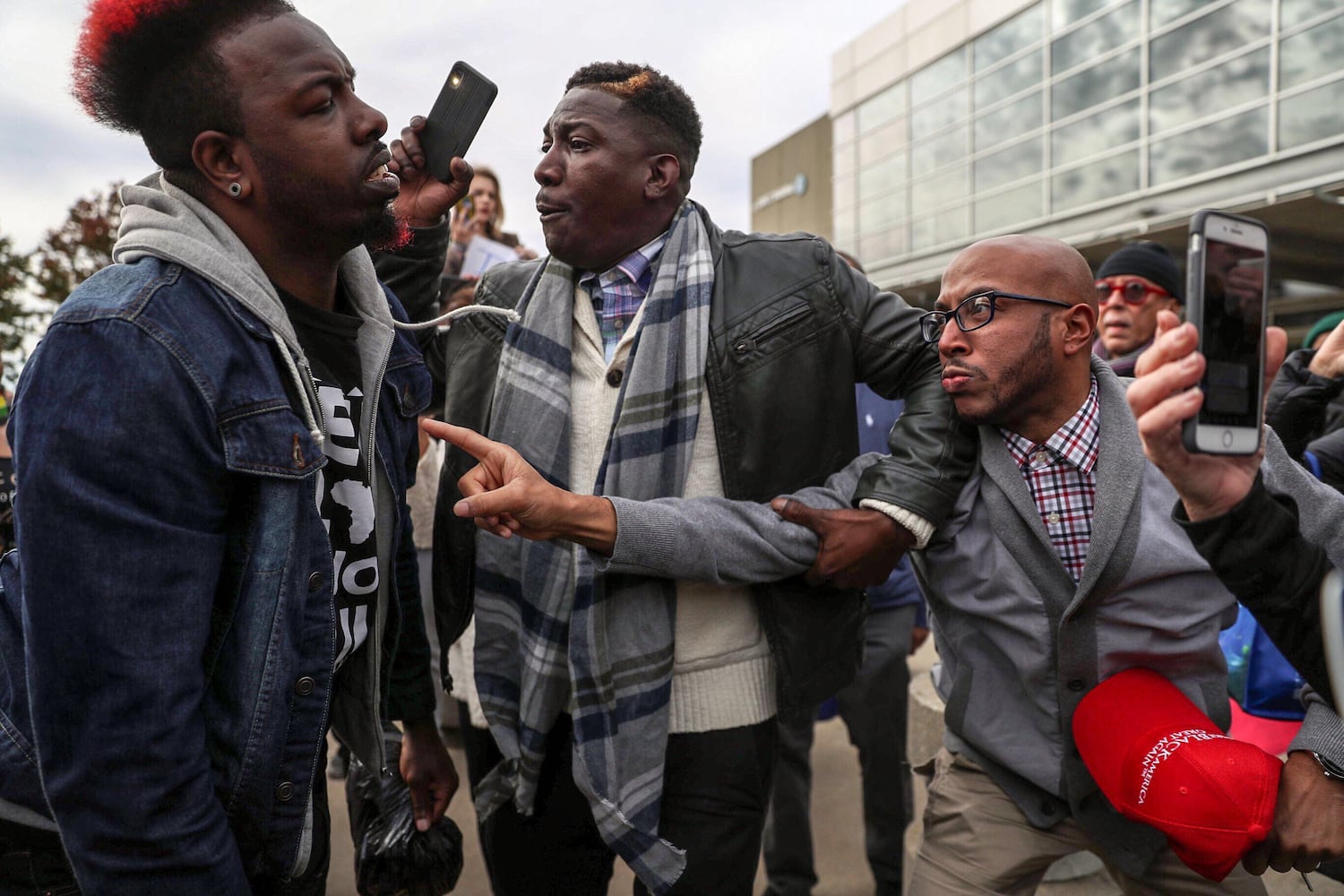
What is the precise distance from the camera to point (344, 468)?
1.75 metres

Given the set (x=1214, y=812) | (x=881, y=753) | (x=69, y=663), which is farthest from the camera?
(x=881, y=753)

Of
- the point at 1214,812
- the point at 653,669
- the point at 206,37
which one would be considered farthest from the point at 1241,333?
the point at 206,37

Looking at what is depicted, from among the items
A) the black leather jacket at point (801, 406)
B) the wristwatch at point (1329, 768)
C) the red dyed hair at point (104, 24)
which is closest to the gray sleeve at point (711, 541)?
the black leather jacket at point (801, 406)

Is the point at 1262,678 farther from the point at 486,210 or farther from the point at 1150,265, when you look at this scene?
the point at 486,210

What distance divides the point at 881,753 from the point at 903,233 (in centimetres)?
1912

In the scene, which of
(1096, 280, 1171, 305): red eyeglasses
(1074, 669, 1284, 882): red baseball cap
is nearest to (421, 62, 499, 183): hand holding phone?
(1074, 669, 1284, 882): red baseball cap

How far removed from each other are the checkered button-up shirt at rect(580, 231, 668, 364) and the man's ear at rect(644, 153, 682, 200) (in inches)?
4.4

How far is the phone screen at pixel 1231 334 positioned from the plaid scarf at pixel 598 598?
1126 mm

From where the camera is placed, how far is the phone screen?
50.3 inches

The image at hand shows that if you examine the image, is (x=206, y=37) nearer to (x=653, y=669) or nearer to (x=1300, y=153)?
Answer: (x=653, y=669)

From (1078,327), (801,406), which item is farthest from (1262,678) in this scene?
(801,406)

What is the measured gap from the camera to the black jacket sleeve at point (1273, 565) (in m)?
1.39

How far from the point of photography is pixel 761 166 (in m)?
30.8

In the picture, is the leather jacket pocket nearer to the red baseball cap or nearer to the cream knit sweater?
the cream knit sweater
